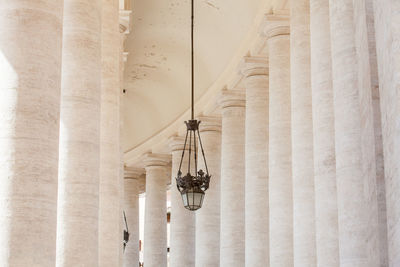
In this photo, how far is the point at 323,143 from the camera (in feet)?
122

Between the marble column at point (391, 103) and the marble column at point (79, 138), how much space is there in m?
15.5

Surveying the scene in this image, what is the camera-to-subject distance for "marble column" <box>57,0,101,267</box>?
30281 mm

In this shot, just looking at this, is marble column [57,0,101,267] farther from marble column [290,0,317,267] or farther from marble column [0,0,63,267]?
marble column [290,0,317,267]

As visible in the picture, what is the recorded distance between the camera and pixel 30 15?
23547mm

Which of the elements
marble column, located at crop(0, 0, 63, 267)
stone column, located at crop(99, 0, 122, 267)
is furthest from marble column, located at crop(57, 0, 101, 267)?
marble column, located at crop(0, 0, 63, 267)

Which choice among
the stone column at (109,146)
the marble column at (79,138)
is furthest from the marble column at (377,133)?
the stone column at (109,146)

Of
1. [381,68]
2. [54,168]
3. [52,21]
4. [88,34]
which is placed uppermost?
[88,34]

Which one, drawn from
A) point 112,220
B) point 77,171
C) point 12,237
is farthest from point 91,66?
point 12,237

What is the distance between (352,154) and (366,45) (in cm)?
1175

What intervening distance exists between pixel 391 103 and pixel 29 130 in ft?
→ 34.0

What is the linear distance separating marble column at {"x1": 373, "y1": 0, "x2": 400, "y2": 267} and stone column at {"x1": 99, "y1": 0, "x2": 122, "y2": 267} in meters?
21.0

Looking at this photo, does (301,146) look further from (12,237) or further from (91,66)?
(12,237)

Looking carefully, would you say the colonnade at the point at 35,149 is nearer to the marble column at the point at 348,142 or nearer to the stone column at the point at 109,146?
the stone column at the point at 109,146

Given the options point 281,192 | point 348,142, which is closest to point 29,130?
point 348,142
